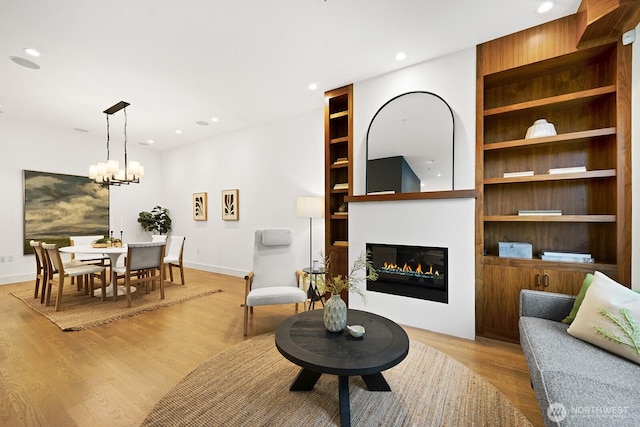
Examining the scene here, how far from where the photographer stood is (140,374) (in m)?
2.11

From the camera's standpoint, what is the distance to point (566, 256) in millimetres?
2451

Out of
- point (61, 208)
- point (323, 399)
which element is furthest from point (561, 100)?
point (61, 208)

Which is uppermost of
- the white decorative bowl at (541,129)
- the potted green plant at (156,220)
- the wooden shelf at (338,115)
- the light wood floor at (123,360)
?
the wooden shelf at (338,115)

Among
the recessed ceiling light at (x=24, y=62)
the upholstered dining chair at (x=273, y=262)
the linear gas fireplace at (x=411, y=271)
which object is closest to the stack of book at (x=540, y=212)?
the linear gas fireplace at (x=411, y=271)

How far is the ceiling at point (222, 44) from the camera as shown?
2.27 metres

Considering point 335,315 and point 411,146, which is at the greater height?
point 411,146

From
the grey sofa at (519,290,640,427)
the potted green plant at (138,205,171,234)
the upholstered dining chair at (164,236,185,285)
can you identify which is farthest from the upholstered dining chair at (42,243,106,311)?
the grey sofa at (519,290,640,427)

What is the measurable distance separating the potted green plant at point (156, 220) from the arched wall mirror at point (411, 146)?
5532mm

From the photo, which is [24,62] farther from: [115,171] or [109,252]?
[109,252]

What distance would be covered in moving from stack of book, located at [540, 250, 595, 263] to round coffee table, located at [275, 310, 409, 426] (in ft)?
5.64

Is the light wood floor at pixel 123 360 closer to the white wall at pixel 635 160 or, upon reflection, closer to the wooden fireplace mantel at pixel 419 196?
the white wall at pixel 635 160

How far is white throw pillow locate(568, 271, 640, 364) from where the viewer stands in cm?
145

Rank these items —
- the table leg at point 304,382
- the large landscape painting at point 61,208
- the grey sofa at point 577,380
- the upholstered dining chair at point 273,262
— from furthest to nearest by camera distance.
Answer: the large landscape painting at point 61,208
the upholstered dining chair at point 273,262
the table leg at point 304,382
the grey sofa at point 577,380

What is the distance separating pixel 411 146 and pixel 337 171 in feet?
3.88
